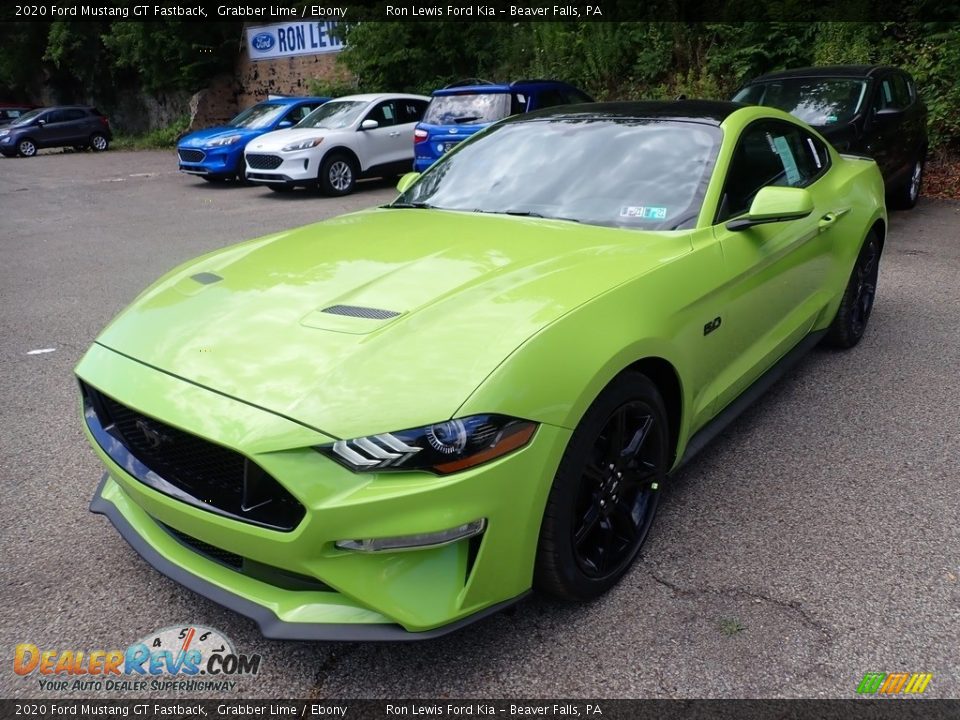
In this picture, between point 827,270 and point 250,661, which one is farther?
point 827,270

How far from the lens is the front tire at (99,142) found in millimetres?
26641

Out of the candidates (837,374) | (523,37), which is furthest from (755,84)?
(523,37)

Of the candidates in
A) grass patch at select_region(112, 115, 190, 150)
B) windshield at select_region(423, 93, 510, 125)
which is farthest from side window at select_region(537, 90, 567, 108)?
grass patch at select_region(112, 115, 190, 150)

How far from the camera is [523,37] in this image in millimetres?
19516

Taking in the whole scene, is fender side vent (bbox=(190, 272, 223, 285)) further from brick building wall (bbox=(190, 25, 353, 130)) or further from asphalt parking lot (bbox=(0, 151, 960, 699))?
brick building wall (bbox=(190, 25, 353, 130))

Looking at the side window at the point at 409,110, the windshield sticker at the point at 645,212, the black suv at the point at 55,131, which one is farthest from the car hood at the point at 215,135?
the black suv at the point at 55,131

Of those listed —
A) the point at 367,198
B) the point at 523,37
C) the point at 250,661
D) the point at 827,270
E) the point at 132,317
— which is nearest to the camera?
the point at 250,661

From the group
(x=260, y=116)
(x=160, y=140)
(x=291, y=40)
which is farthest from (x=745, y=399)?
(x=160, y=140)

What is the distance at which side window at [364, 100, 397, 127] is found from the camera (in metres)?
13.5

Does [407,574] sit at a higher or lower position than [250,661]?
higher

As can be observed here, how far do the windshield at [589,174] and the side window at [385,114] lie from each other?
10.3 meters

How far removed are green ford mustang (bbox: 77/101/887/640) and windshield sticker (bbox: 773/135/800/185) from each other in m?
0.36

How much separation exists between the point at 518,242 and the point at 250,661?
170 centimetres

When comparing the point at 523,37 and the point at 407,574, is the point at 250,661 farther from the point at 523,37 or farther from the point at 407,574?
the point at 523,37
